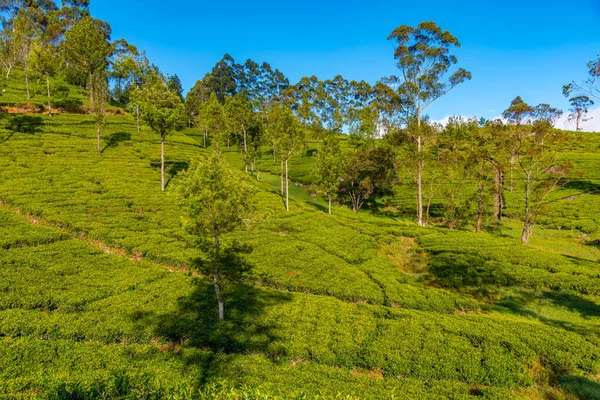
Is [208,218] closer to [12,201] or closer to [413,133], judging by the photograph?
[12,201]

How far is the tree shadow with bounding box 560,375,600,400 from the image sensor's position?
1263 centimetres

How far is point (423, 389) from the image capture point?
12.1 metres

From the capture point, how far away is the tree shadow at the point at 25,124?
49375 mm

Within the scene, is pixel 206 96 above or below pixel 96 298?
above

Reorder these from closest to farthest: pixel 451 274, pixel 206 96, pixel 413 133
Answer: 1. pixel 451 274
2. pixel 413 133
3. pixel 206 96

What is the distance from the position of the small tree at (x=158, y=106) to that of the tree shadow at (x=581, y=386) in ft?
131

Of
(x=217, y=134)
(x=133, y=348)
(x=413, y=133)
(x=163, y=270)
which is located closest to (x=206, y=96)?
(x=217, y=134)

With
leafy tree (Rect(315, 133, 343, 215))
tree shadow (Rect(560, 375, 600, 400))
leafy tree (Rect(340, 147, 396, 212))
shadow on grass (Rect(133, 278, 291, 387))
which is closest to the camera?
tree shadow (Rect(560, 375, 600, 400))

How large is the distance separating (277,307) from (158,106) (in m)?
31.5

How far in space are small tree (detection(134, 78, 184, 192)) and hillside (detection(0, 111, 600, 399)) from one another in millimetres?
8320

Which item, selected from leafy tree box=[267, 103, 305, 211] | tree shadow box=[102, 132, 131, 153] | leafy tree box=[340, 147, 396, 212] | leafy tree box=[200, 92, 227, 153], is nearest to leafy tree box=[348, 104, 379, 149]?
leafy tree box=[340, 147, 396, 212]

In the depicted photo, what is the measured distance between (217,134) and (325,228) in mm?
33293

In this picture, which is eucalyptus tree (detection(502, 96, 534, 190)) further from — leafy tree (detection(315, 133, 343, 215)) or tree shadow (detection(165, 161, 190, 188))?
tree shadow (detection(165, 161, 190, 188))

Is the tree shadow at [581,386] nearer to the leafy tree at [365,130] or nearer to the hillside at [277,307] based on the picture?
the hillside at [277,307]
